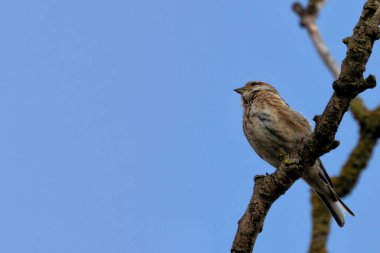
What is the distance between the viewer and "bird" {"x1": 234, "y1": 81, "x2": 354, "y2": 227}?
8.40 meters

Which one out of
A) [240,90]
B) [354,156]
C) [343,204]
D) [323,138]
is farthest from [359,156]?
[323,138]

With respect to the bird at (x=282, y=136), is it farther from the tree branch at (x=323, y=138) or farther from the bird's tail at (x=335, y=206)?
the tree branch at (x=323, y=138)

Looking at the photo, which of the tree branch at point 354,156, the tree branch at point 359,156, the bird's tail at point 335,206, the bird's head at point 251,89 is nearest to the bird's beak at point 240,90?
the bird's head at point 251,89

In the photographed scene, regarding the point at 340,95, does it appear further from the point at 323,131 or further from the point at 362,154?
the point at 362,154

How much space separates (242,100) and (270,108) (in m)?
1.16

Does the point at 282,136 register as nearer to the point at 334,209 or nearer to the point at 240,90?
the point at 334,209

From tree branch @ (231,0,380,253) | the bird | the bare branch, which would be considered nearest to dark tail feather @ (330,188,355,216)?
the bird

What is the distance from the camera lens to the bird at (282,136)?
840 centimetres

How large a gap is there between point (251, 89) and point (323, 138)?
459 cm

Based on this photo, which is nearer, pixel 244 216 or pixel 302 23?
pixel 244 216

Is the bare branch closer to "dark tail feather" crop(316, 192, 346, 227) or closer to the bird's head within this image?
the bird's head

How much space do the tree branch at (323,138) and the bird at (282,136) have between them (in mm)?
1857

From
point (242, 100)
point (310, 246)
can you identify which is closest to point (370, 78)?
point (310, 246)

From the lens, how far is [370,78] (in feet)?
18.2
